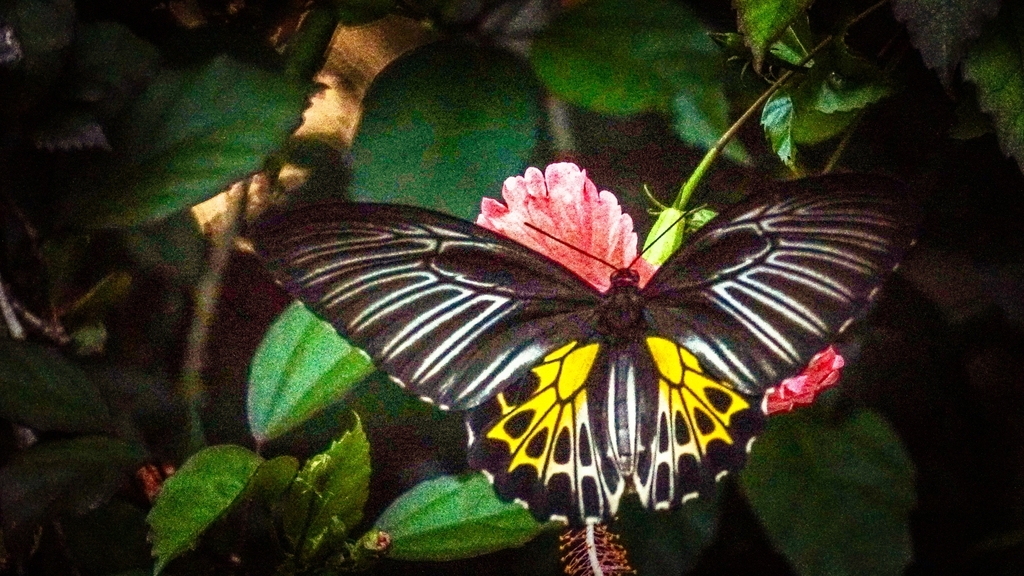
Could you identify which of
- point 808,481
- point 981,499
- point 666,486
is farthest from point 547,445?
point 981,499

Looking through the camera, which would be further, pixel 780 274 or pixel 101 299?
pixel 101 299

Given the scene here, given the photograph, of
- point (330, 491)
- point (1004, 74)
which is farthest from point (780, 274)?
point (330, 491)

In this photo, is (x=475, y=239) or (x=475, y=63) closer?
(x=475, y=239)

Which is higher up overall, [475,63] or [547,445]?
[475,63]

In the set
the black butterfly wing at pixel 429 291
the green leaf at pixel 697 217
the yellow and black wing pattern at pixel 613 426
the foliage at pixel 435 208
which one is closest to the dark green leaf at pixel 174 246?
the foliage at pixel 435 208

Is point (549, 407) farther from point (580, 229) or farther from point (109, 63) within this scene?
point (109, 63)

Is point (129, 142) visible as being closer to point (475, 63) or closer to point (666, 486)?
point (475, 63)
